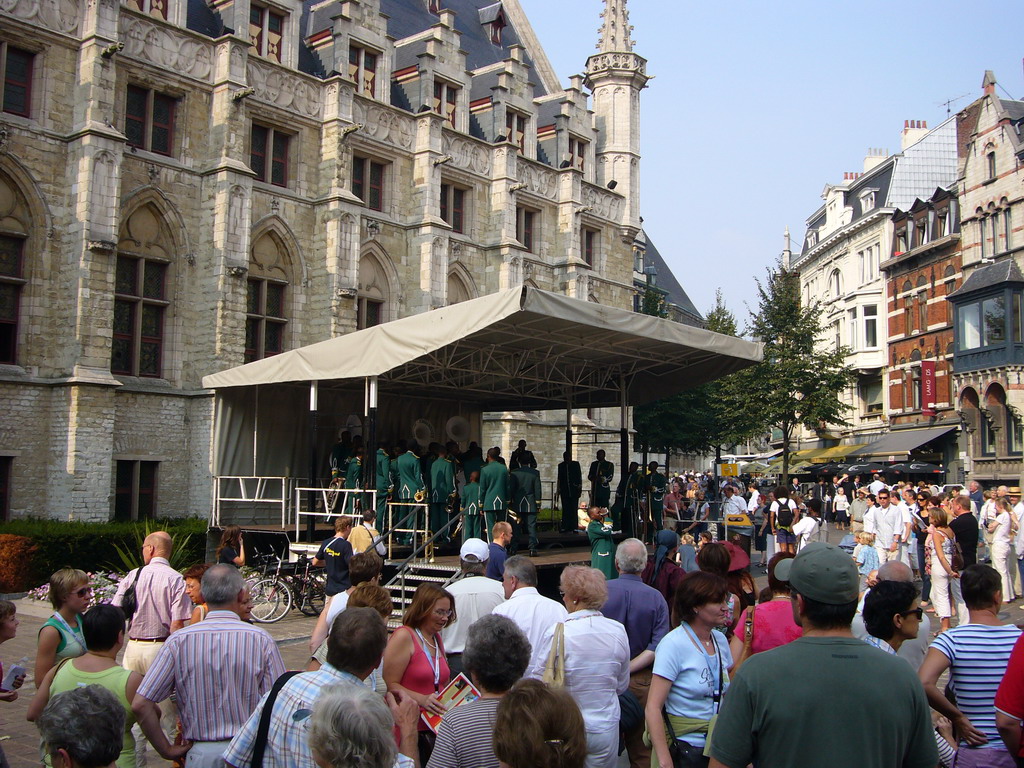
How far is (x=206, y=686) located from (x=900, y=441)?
3852 centimetres

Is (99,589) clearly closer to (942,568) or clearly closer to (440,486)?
(440,486)

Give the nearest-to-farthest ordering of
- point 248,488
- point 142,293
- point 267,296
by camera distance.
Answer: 1. point 248,488
2. point 142,293
3. point 267,296

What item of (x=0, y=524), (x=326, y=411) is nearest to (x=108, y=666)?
(x=0, y=524)

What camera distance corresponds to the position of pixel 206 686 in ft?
14.2

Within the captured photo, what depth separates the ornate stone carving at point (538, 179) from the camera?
3145cm

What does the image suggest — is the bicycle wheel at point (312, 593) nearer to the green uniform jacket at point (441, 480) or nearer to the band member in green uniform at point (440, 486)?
the band member in green uniform at point (440, 486)

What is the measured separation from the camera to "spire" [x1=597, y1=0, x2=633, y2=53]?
35.9 m

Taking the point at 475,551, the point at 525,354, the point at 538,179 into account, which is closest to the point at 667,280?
the point at 538,179

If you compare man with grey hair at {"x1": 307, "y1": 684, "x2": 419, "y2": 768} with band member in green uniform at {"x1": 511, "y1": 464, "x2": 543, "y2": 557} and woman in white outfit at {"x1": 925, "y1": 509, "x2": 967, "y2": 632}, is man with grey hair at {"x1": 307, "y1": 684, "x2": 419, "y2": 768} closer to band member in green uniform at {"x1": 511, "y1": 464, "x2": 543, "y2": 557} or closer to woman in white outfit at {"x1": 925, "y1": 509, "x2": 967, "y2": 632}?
woman in white outfit at {"x1": 925, "y1": 509, "x2": 967, "y2": 632}

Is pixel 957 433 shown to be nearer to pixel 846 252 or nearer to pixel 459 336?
pixel 846 252

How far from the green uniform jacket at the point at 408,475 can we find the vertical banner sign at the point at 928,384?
97.4 ft

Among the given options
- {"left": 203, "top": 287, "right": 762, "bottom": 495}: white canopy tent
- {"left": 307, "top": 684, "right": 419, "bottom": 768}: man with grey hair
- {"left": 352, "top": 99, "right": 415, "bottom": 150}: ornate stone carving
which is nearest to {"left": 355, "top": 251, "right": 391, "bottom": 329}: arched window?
{"left": 352, "top": 99, "right": 415, "bottom": 150}: ornate stone carving

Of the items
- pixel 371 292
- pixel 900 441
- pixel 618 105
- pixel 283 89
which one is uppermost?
pixel 618 105

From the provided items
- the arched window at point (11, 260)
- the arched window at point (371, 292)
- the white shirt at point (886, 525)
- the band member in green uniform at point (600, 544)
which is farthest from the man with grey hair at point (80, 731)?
the arched window at point (371, 292)
